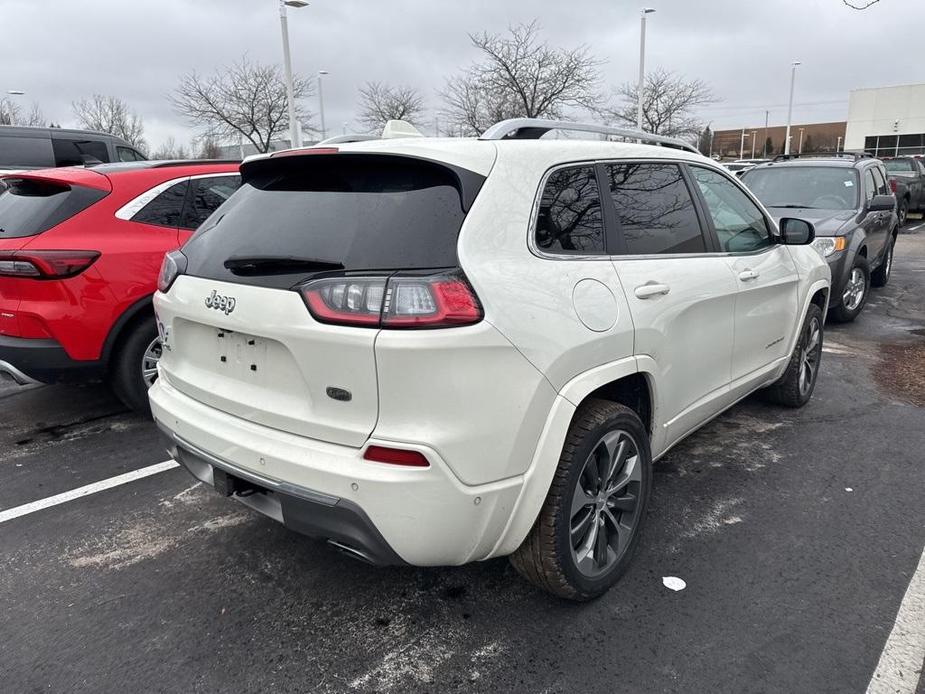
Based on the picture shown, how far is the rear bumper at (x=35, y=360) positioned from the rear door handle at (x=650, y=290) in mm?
3445

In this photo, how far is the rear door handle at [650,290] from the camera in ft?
9.07

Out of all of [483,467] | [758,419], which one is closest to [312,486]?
[483,467]

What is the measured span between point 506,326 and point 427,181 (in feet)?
1.90

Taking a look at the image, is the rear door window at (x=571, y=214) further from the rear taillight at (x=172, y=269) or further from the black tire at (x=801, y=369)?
the black tire at (x=801, y=369)

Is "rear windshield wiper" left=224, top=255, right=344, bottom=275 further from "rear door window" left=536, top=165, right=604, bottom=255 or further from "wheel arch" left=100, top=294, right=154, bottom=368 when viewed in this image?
"wheel arch" left=100, top=294, right=154, bottom=368

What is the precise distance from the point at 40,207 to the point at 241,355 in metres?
2.81

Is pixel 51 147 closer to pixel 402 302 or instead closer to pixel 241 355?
pixel 241 355

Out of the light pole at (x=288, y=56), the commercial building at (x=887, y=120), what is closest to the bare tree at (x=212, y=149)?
the light pole at (x=288, y=56)

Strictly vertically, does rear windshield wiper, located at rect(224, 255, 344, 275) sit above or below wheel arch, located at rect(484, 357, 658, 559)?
above

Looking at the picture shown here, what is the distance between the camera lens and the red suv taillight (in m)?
2.10

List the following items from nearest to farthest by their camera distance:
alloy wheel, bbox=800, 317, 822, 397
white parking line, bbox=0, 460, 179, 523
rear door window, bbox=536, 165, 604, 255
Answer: rear door window, bbox=536, 165, 604, 255, white parking line, bbox=0, 460, 179, 523, alloy wheel, bbox=800, 317, 822, 397

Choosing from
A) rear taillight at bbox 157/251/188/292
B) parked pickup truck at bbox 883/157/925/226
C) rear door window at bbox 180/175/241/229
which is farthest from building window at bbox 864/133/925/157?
rear taillight at bbox 157/251/188/292

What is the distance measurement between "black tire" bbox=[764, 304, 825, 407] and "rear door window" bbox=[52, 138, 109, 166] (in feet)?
40.9

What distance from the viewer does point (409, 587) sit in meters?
2.90
